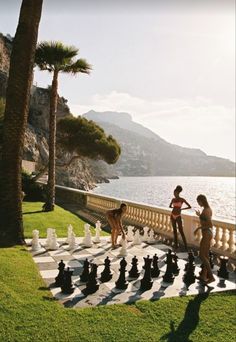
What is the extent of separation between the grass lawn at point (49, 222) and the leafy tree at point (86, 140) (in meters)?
11.8

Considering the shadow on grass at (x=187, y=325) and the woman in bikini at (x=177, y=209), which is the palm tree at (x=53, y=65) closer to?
Answer: the woman in bikini at (x=177, y=209)

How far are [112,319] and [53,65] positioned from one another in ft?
59.6

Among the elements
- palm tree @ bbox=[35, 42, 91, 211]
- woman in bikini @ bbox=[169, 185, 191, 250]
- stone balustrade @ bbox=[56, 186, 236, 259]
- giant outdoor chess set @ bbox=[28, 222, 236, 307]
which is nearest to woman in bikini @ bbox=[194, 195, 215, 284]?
giant outdoor chess set @ bbox=[28, 222, 236, 307]

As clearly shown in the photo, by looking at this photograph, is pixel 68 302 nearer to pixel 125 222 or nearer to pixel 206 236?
pixel 206 236

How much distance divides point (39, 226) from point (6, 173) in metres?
4.38

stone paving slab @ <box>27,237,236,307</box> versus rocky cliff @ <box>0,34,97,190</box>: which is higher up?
rocky cliff @ <box>0,34,97,190</box>

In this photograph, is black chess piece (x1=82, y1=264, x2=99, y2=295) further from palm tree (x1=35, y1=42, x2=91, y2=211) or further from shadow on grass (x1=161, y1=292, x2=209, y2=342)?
palm tree (x1=35, y1=42, x2=91, y2=211)

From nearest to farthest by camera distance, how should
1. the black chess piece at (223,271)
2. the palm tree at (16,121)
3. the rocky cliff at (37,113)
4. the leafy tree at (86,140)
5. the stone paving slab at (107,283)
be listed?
the stone paving slab at (107,283) < the black chess piece at (223,271) < the palm tree at (16,121) < the leafy tree at (86,140) < the rocky cliff at (37,113)

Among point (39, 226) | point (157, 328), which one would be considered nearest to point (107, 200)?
point (39, 226)

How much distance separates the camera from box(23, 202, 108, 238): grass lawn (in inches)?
554

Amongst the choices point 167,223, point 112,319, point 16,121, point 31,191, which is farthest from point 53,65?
point 112,319

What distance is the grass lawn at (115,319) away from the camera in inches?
206

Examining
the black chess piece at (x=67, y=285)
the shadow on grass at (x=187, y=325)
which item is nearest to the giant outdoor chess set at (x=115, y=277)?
the black chess piece at (x=67, y=285)

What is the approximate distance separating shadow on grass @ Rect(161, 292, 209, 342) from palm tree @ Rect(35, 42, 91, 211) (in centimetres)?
1458
